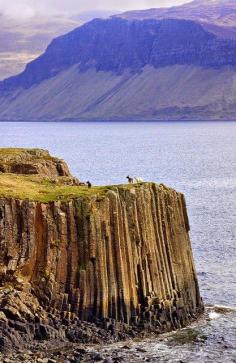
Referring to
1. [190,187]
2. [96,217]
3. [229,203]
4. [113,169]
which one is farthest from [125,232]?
[113,169]

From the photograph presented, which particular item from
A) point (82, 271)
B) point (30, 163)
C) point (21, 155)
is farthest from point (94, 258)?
point (21, 155)

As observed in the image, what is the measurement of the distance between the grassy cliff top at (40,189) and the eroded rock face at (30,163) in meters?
4.73

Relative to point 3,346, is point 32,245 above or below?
above

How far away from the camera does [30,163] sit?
60.0m

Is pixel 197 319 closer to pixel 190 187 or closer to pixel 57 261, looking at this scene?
pixel 57 261

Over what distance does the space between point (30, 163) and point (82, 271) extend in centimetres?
1617

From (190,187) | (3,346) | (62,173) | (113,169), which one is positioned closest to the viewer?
(3,346)

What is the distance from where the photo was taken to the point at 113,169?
14625 centimetres

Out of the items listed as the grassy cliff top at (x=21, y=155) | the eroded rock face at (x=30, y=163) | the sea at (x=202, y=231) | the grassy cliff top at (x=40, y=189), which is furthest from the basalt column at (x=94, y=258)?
the grassy cliff top at (x=21, y=155)

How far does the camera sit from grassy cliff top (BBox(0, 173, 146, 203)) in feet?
153

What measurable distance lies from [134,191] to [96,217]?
3.30 metres

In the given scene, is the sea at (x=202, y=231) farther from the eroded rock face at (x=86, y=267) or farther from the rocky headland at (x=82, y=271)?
the eroded rock face at (x=86, y=267)

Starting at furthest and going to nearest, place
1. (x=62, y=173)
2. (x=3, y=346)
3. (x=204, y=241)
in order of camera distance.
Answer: (x=204, y=241) → (x=62, y=173) → (x=3, y=346)

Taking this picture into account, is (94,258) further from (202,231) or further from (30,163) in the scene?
(202,231)
